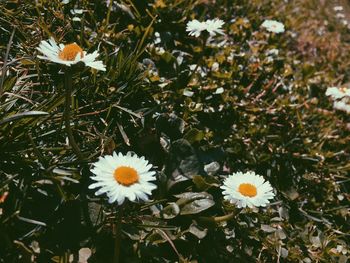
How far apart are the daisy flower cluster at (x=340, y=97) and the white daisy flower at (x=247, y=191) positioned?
1.34m

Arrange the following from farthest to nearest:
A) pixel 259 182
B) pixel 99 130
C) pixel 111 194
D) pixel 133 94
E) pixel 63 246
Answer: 1. pixel 133 94
2. pixel 99 130
3. pixel 259 182
4. pixel 63 246
5. pixel 111 194

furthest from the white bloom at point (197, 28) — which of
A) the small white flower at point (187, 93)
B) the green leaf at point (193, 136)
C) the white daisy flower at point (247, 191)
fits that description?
the white daisy flower at point (247, 191)

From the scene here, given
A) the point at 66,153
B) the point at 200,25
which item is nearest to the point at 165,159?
the point at 66,153

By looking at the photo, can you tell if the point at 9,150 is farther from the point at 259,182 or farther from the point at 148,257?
the point at 259,182

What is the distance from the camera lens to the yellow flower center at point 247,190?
5.85ft

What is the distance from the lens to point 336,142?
2.81 metres

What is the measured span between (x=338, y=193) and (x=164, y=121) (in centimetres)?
109

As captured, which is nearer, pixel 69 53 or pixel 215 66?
pixel 69 53

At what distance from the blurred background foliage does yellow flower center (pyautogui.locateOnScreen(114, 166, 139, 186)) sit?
24cm

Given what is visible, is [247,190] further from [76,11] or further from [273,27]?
[273,27]

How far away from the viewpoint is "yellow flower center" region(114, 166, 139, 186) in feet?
4.69

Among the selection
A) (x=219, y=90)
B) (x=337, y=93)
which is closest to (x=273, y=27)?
(x=337, y=93)

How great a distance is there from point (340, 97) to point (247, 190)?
1.49 metres

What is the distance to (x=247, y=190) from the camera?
180cm
